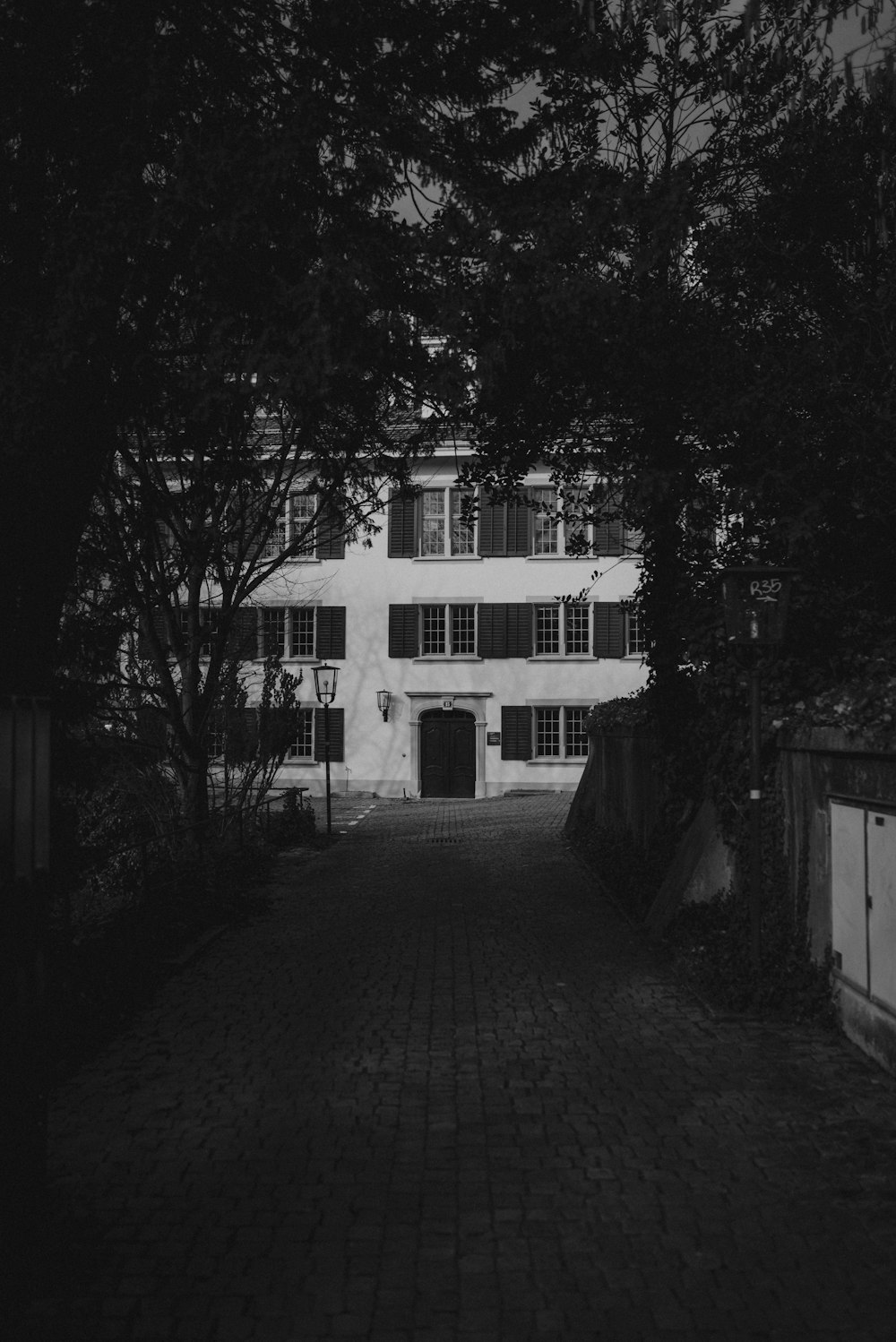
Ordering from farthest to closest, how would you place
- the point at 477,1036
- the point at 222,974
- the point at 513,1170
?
the point at 222,974 → the point at 477,1036 → the point at 513,1170

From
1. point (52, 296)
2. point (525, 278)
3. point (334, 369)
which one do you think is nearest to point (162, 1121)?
point (334, 369)

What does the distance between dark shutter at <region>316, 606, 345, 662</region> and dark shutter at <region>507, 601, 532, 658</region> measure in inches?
191

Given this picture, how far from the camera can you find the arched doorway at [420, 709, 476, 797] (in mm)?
38125

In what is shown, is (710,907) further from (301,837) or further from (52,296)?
(301,837)

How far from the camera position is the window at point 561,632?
123 feet

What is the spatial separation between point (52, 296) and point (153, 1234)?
487 centimetres

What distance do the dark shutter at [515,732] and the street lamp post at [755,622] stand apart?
28752 millimetres

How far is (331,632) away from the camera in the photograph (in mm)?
37875

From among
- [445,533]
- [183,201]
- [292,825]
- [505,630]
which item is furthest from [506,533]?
[183,201]

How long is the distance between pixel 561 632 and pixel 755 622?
2871 centimetres

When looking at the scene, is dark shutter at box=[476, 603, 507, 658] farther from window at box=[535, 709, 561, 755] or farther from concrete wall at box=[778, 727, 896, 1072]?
concrete wall at box=[778, 727, 896, 1072]

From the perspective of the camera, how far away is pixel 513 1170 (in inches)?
210

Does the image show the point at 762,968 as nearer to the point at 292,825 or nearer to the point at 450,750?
the point at 292,825

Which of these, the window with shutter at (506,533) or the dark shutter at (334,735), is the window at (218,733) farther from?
the window with shutter at (506,533)
